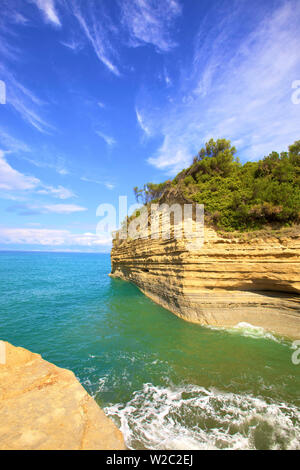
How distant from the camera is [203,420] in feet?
17.7

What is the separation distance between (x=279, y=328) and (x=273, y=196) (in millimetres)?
7288

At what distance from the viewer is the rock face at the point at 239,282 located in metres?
9.55

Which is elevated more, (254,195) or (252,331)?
(254,195)

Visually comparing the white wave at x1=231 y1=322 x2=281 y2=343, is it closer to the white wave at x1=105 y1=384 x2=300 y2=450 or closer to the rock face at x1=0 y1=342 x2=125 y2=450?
the white wave at x1=105 y1=384 x2=300 y2=450

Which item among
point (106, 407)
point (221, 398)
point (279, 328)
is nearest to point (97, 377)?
point (106, 407)

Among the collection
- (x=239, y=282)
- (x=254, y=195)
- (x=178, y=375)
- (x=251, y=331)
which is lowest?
(x=178, y=375)

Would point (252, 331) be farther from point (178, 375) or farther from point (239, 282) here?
point (178, 375)

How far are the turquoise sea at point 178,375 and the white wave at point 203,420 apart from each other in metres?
0.03

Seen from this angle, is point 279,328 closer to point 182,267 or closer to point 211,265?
point 211,265

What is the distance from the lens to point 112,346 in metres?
9.80

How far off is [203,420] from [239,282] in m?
6.71

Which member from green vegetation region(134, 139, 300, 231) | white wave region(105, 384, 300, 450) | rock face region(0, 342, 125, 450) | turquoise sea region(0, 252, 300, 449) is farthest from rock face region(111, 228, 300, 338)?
rock face region(0, 342, 125, 450)

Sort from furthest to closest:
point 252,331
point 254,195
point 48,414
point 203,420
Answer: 1. point 254,195
2. point 252,331
3. point 203,420
4. point 48,414

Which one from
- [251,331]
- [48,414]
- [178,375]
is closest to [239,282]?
[251,331]
